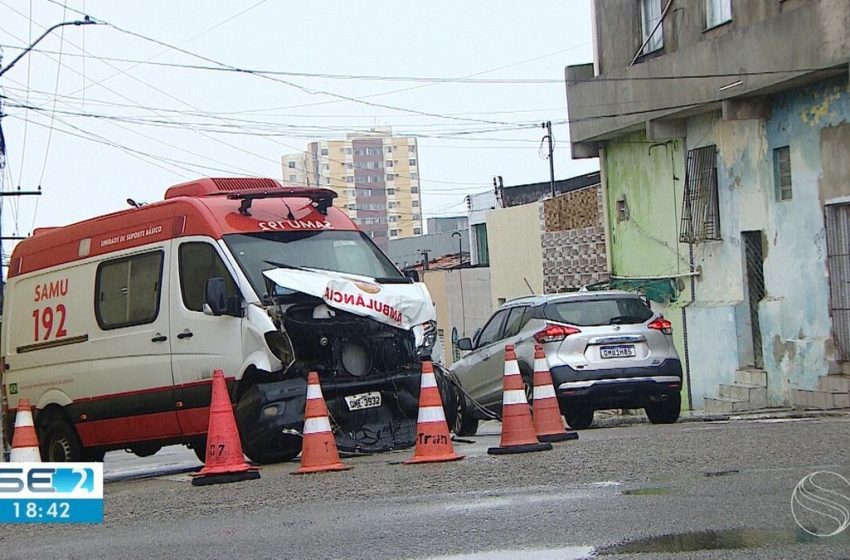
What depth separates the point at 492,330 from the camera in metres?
17.4

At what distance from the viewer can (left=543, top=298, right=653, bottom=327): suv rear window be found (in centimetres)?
1546

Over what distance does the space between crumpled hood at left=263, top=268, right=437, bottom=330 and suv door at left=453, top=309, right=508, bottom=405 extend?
4263 millimetres

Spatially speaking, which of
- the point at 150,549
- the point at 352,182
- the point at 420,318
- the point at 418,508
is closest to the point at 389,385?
the point at 420,318

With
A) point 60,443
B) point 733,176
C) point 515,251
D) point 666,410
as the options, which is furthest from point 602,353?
point 515,251

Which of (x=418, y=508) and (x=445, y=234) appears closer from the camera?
(x=418, y=508)

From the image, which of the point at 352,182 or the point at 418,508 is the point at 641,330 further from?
the point at 352,182

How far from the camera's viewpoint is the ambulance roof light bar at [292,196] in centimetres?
1303

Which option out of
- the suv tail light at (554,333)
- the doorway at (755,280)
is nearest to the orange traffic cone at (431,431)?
the suv tail light at (554,333)

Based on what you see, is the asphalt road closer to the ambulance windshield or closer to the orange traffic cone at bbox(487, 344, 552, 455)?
the orange traffic cone at bbox(487, 344, 552, 455)

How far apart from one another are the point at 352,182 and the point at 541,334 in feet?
374

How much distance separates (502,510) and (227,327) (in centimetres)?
513

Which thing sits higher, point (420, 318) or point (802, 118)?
point (802, 118)

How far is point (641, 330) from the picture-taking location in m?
15.4

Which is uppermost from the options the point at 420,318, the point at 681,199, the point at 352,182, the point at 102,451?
the point at 352,182
